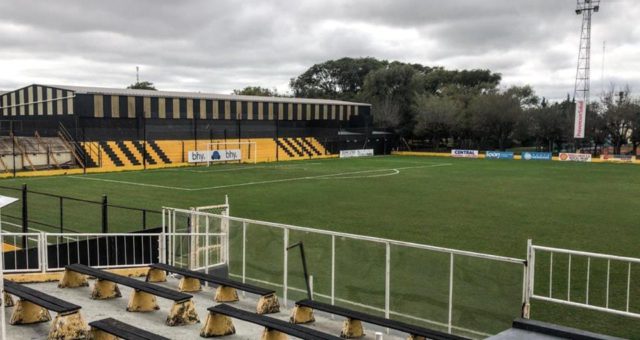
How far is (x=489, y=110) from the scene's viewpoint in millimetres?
76812

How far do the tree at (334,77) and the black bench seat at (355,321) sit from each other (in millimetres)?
101231

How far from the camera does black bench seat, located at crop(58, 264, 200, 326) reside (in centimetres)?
723

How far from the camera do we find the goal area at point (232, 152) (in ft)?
172

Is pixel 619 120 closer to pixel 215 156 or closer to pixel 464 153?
pixel 464 153

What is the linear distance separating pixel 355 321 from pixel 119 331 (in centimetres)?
283

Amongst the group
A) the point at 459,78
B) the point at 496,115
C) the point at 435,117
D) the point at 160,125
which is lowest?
the point at 160,125

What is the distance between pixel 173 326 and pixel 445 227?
1305cm

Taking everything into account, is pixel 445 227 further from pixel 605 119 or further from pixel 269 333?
pixel 605 119

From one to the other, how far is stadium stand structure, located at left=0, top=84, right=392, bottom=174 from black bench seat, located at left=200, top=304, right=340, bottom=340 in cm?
3361

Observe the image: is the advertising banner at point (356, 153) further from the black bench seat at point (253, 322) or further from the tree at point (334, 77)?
the black bench seat at point (253, 322)

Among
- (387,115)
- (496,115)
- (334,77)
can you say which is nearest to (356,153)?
(387,115)

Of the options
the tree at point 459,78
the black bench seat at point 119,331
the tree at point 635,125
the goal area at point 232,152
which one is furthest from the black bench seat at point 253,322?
the tree at point 459,78

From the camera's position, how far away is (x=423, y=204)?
2462 cm

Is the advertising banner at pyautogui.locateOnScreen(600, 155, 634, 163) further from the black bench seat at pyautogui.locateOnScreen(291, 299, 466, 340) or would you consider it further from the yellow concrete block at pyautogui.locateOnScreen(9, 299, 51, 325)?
the yellow concrete block at pyautogui.locateOnScreen(9, 299, 51, 325)
